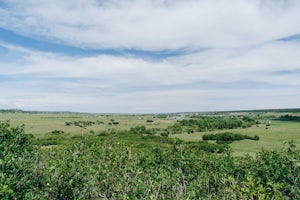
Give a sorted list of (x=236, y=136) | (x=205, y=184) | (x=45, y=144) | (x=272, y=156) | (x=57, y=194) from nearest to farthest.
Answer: (x=57, y=194)
(x=205, y=184)
(x=272, y=156)
(x=45, y=144)
(x=236, y=136)

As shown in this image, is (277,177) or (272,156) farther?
(272,156)

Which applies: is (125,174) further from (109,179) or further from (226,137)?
(226,137)

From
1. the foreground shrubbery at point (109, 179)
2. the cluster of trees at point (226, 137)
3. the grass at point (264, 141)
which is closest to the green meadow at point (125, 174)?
the foreground shrubbery at point (109, 179)

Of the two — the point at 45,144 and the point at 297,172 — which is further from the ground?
the point at 297,172

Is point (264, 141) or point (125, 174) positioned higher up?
point (125, 174)

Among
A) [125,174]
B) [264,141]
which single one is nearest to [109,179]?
[125,174]

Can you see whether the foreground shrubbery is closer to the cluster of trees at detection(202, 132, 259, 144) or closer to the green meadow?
the green meadow

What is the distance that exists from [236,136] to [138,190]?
11560 cm

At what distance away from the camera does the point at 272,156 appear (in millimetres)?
30859

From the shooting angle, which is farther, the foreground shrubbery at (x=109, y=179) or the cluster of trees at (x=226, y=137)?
the cluster of trees at (x=226, y=137)

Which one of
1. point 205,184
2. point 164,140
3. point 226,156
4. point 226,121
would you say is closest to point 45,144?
point 164,140

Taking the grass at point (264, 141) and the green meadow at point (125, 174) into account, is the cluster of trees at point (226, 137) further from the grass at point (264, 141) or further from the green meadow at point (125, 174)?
the green meadow at point (125, 174)

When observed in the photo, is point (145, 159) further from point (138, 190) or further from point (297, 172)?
point (138, 190)

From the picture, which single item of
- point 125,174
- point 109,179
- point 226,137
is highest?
point 125,174
